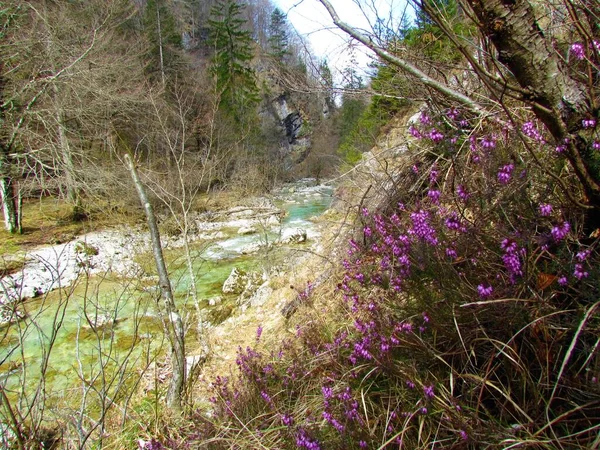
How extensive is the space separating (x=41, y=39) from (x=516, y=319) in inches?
518

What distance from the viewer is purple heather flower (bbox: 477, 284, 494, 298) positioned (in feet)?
4.83

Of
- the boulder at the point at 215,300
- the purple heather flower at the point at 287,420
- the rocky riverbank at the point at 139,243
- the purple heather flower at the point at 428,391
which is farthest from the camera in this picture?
the rocky riverbank at the point at 139,243

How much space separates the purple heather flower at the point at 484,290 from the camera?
4.83ft

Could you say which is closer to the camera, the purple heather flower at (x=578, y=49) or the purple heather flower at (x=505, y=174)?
the purple heather flower at (x=578, y=49)

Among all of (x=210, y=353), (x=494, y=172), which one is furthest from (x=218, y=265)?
(x=494, y=172)

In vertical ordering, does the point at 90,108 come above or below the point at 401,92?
above

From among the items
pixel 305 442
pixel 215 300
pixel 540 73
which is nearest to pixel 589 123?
pixel 540 73

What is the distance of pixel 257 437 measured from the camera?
2.00 metres

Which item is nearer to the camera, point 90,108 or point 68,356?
point 68,356

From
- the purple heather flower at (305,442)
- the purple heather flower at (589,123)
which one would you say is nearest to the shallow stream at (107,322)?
the purple heather flower at (305,442)

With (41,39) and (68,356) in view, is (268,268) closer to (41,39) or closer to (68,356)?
(68,356)

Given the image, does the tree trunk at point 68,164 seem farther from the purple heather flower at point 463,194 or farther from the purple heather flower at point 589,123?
the purple heather flower at point 589,123

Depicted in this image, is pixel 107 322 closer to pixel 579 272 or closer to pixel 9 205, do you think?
pixel 579 272

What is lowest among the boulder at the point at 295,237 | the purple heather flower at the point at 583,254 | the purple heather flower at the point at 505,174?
the boulder at the point at 295,237
